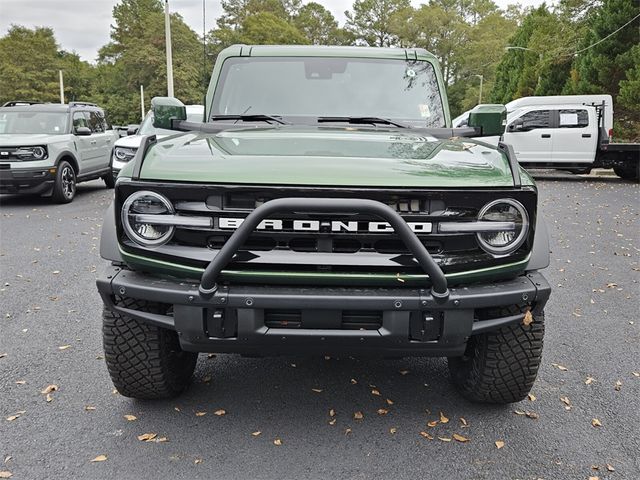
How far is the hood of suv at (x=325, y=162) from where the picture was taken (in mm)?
2441

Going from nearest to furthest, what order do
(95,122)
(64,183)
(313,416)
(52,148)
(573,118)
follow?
(313,416) < (52,148) < (64,183) < (95,122) < (573,118)

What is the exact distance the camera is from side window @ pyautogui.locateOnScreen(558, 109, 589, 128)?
1495cm

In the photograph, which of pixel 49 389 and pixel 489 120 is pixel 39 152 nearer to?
pixel 49 389

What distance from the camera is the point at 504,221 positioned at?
2529 mm

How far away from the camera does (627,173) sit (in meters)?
15.7

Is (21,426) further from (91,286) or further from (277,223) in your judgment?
(91,286)

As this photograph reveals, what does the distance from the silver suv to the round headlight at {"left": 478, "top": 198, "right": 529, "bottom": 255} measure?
31.8ft

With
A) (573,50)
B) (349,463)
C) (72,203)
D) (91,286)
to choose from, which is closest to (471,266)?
(349,463)

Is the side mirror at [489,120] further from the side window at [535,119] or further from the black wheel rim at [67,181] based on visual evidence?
the side window at [535,119]

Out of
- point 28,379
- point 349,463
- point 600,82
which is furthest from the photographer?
point 600,82

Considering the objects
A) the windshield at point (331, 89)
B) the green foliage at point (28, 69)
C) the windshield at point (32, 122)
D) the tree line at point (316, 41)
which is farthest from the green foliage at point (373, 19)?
the windshield at point (331, 89)

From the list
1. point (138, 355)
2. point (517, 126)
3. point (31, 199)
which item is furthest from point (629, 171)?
point (138, 355)

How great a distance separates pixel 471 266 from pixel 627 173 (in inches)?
604

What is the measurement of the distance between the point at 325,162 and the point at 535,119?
14.1 m
